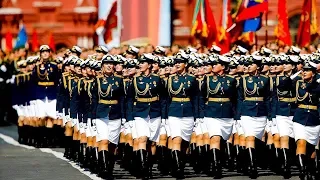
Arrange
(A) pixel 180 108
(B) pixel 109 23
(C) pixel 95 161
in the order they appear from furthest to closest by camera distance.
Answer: (B) pixel 109 23 < (C) pixel 95 161 < (A) pixel 180 108

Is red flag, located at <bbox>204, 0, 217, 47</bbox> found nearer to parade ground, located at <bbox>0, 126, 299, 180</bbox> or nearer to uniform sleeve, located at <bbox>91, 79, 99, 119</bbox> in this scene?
parade ground, located at <bbox>0, 126, 299, 180</bbox>

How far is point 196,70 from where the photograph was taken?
2311 centimetres

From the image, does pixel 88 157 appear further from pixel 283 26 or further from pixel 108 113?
pixel 283 26

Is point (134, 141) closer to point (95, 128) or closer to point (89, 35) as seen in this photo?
point (95, 128)

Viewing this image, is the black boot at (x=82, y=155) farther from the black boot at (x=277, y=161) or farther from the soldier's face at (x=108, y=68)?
the black boot at (x=277, y=161)

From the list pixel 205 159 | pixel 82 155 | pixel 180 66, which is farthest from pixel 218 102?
pixel 82 155

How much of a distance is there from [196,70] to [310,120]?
113 inches

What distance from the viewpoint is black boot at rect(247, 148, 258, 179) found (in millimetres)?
21875

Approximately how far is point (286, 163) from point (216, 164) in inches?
42.0

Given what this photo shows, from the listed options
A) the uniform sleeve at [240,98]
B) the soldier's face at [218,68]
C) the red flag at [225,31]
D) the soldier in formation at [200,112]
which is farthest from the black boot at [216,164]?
the red flag at [225,31]

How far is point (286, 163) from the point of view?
22.0 m

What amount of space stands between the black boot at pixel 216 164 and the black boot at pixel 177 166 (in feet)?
1.66

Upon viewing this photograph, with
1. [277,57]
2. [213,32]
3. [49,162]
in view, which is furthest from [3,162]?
[213,32]

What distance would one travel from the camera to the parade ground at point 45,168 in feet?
72.3
